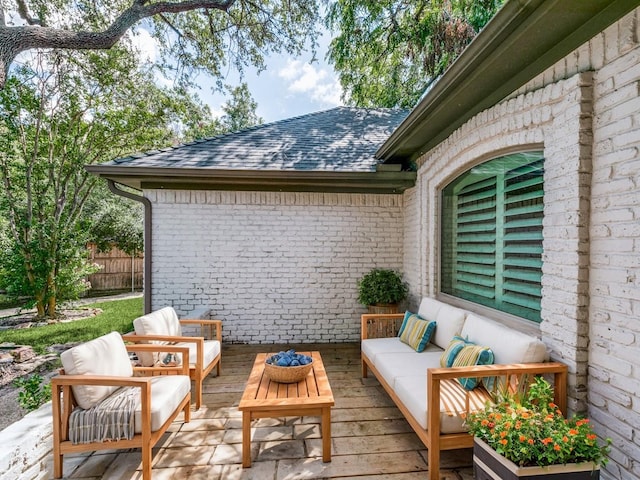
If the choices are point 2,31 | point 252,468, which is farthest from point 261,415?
point 2,31

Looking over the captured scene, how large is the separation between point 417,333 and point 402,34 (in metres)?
6.79

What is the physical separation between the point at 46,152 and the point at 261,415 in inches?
325

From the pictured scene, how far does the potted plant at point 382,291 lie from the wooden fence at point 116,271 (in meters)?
8.97

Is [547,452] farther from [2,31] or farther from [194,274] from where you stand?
[2,31]

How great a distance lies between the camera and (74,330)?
5.98m

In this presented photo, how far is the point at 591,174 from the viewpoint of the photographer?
2.04m

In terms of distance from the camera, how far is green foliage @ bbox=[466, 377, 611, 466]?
62.2 inches

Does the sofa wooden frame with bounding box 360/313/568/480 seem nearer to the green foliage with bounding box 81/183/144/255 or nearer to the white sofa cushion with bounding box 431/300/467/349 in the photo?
the white sofa cushion with bounding box 431/300/467/349

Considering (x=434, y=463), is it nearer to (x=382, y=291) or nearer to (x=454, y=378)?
(x=454, y=378)

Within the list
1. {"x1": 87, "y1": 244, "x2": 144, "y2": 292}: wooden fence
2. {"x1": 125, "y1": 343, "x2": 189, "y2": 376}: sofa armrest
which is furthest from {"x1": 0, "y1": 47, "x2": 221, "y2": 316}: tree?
{"x1": 125, "y1": 343, "x2": 189, "y2": 376}: sofa armrest

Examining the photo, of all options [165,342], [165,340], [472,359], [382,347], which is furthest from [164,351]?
[472,359]

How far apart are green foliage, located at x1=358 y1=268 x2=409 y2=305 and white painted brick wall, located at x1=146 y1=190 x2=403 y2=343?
420 millimetres

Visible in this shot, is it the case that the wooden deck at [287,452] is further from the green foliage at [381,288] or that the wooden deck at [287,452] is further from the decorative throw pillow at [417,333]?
the green foliage at [381,288]

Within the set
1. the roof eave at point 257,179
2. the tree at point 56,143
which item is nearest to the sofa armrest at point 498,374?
the roof eave at point 257,179
